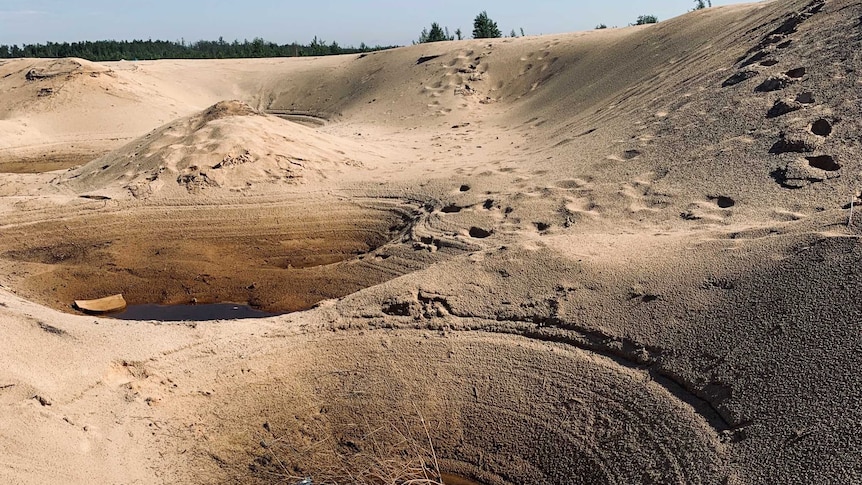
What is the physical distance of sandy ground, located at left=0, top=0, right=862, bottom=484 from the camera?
3596 millimetres

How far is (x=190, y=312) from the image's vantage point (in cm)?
620

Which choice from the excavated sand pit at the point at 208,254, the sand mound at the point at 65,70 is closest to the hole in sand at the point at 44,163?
the sand mound at the point at 65,70

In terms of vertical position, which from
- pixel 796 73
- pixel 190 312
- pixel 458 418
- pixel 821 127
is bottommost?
pixel 458 418

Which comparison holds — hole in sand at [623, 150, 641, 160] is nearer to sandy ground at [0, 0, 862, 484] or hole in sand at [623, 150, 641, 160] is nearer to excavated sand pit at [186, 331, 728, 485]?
sandy ground at [0, 0, 862, 484]

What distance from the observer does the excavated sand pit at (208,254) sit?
6453 mm

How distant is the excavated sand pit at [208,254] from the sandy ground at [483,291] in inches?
1.3

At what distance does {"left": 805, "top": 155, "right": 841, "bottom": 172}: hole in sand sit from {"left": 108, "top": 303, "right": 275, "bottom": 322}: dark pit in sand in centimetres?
469

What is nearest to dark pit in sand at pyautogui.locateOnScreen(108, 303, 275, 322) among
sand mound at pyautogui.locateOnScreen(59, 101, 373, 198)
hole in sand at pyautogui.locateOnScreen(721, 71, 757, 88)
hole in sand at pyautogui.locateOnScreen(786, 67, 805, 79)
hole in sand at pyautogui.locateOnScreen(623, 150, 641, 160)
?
sand mound at pyautogui.locateOnScreen(59, 101, 373, 198)

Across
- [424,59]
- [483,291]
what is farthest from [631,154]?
[424,59]

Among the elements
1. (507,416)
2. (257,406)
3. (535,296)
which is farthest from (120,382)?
(535,296)

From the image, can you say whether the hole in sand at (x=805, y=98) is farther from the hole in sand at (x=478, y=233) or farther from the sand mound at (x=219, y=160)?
the sand mound at (x=219, y=160)

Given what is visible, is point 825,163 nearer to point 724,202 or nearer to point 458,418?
point 724,202

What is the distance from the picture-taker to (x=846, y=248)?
388cm

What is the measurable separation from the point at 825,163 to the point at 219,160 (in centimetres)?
650
